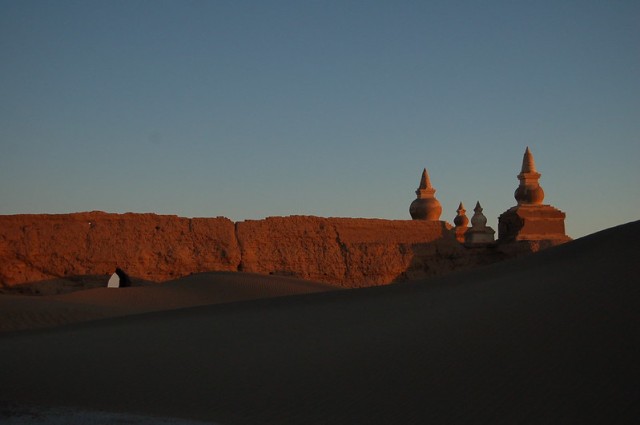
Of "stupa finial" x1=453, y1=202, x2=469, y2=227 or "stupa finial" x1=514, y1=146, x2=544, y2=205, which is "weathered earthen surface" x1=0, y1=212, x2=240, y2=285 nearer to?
"stupa finial" x1=514, y1=146, x2=544, y2=205

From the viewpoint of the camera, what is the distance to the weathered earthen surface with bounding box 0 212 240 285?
17.4 m

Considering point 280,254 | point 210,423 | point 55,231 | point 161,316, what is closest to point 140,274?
point 55,231

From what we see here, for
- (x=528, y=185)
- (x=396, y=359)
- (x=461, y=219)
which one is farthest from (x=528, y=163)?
(x=396, y=359)

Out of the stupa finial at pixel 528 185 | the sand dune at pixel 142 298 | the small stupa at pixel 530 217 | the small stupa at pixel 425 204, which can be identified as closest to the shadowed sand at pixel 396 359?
the sand dune at pixel 142 298

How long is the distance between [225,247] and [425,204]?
458 inches

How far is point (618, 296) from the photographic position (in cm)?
784

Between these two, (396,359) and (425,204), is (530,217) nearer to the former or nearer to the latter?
(425,204)

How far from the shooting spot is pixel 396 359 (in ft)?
24.7

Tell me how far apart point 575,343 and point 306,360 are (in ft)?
9.34

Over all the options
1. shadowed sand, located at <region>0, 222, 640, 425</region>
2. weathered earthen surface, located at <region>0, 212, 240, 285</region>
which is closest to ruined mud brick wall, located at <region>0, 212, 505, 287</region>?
weathered earthen surface, located at <region>0, 212, 240, 285</region>

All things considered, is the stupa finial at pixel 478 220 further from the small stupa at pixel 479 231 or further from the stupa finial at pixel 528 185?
the stupa finial at pixel 528 185

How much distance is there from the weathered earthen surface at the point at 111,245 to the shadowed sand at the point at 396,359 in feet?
21.4

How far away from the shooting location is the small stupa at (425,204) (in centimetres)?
2858

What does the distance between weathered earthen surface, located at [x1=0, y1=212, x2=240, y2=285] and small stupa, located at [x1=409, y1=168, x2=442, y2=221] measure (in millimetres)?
11186
